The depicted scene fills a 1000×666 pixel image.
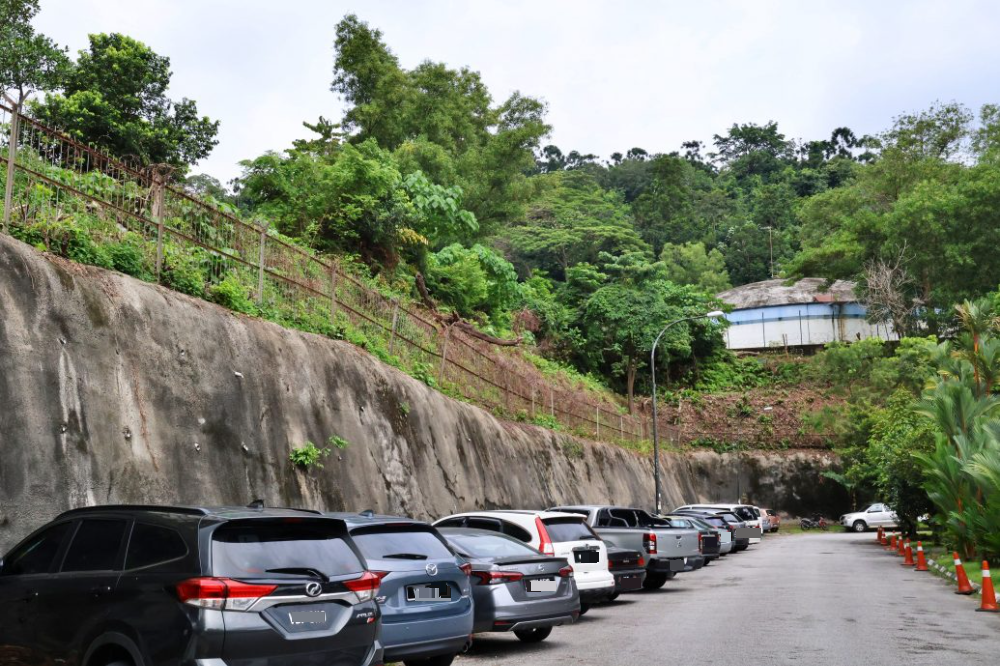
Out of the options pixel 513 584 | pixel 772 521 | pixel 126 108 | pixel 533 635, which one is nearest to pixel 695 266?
pixel 772 521

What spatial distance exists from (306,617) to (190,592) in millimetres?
799

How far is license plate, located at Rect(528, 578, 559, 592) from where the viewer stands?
10.2 metres

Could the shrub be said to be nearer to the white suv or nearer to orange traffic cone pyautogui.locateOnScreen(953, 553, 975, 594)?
the white suv

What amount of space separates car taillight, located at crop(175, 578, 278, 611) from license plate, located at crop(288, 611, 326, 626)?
31 cm

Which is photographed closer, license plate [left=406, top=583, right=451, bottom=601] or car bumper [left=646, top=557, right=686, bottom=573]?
license plate [left=406, top=583, right=451, bottom=601]

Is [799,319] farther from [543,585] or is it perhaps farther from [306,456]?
[543,585]

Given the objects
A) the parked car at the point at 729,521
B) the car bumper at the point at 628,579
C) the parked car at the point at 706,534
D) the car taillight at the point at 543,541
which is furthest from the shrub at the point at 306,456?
the parked car at the point at 729,521

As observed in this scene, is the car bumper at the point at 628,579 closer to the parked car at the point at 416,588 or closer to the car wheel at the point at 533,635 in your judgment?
the car wheel at the point at 533,635

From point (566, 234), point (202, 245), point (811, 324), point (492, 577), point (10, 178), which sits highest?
point (566, 234)

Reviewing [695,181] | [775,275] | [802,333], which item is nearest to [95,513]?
[802,333]

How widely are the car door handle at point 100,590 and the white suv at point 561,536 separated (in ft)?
19.7

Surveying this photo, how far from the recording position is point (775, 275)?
9025 centimetres

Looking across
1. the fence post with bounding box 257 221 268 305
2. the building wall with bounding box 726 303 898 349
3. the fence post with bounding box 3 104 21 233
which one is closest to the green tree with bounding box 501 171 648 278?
the building wall with bounding box 726 303 898 349

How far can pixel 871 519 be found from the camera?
46938mm
